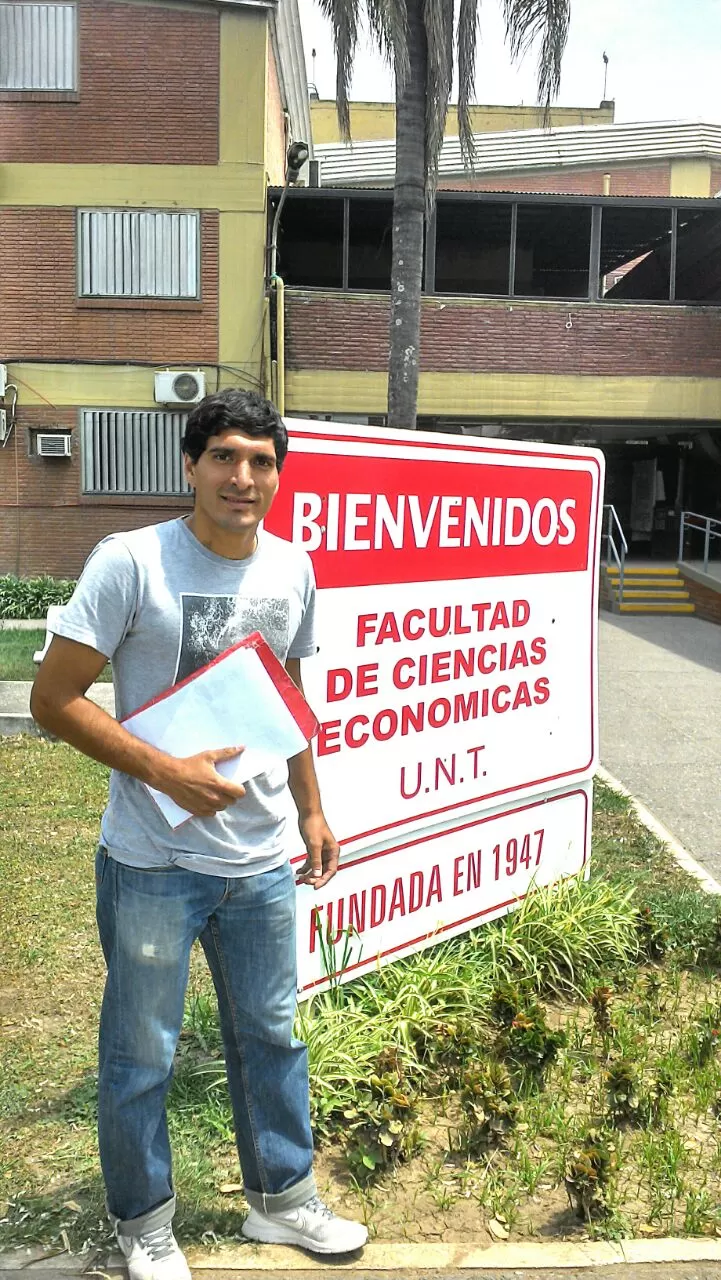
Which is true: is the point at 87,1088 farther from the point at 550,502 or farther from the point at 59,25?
the point at 59,25

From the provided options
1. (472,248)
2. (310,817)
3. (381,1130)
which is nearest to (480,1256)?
(381,1130)

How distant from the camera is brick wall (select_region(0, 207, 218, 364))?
17141 mm

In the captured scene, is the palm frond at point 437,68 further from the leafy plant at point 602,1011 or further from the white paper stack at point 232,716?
the white paper stack at point 232,716

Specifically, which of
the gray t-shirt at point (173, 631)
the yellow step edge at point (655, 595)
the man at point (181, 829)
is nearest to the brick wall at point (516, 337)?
the yellow step edge at point (655, 595)

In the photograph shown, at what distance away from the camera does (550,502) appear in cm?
436

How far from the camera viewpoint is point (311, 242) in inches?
826

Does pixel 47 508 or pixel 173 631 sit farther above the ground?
pixel 173 631

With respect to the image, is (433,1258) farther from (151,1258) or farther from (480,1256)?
(151,1258)

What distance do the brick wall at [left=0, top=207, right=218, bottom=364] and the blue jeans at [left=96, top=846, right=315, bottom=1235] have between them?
52.1ft

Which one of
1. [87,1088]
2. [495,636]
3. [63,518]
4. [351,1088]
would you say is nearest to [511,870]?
[495,636]

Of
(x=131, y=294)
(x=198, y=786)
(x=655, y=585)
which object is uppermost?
(x=131, y=294)

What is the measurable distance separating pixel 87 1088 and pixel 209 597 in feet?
6.13

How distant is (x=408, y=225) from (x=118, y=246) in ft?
22.6

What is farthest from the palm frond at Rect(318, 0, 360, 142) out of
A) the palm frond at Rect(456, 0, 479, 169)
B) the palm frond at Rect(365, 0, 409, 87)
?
the palm frond at Rect(456, 0, 479, 169)
